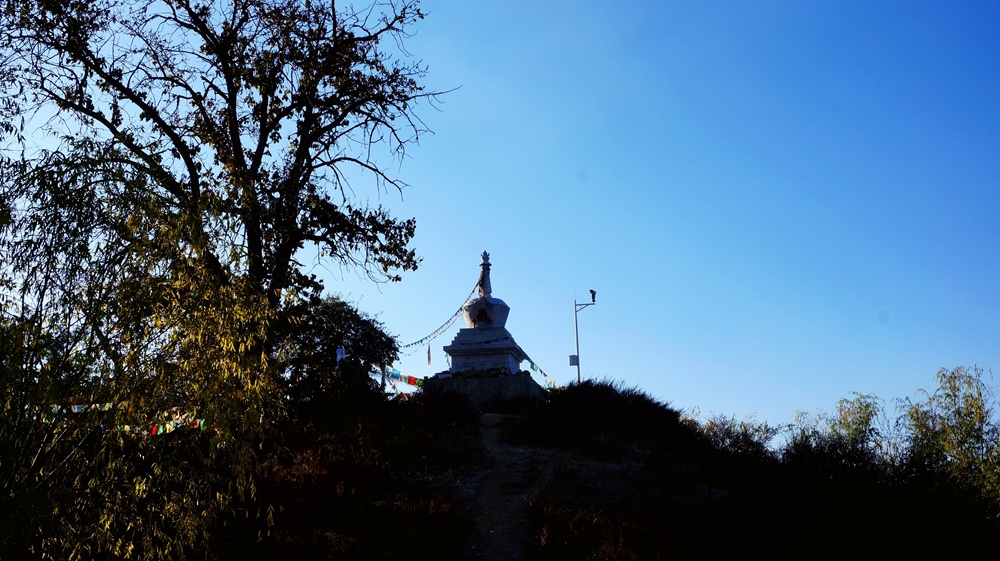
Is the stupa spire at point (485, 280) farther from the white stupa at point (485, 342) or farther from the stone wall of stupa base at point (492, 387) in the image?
the stone wall of stupa base at point (492, 387)

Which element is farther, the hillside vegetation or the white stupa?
the white stupa

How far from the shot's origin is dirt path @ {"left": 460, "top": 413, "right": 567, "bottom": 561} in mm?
13391

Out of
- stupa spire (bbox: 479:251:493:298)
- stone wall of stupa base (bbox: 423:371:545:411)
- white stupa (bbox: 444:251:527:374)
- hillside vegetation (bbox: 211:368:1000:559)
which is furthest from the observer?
stupa spire (bbox: 479:251:493:298)

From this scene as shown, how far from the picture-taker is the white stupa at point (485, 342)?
27016 mm

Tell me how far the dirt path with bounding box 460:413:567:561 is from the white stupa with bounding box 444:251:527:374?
6.67 m

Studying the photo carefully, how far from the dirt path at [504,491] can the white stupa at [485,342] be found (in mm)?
6674

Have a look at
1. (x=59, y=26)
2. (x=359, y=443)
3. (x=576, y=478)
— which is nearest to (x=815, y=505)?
(x=576, y=478)

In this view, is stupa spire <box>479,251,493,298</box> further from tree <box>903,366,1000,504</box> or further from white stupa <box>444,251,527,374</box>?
tree <box>903,366,1000,504</box>

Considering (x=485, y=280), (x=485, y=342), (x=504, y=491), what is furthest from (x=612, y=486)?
(x=485, y=280)

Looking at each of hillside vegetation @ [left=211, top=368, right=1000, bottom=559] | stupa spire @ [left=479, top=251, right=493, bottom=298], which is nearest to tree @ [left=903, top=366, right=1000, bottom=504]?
hillside vegetation @ [left=211, top=368, right=1000, bottom=559]

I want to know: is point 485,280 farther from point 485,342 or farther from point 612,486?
point 612,486

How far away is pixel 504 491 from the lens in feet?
51.4

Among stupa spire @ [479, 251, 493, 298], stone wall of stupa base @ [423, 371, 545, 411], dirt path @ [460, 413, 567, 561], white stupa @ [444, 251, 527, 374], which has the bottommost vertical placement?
dirt path @ [460, 413, 567, 561]

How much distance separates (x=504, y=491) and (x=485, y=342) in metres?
11.7
